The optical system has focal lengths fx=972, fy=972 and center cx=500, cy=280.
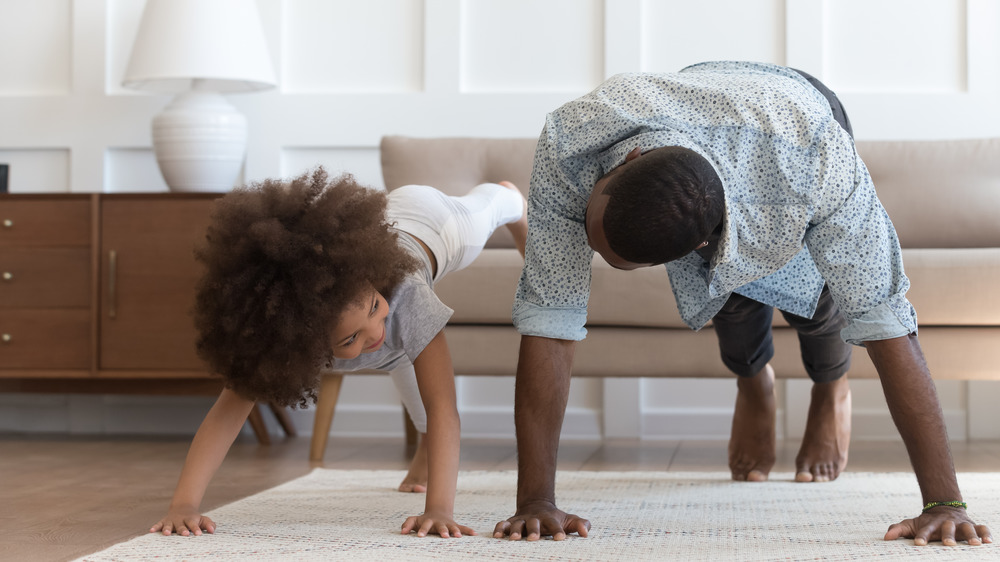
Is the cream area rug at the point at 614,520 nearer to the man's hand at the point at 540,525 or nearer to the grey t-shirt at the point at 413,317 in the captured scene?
the man's hand at the point at 540,525

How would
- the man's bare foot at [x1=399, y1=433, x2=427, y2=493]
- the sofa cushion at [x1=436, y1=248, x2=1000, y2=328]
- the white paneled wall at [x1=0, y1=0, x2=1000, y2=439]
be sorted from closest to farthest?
1. the man's bare foot at [x1=399, y1=433, x2=427, y2=493]
2. the sofa cushion at [x1=436, y1=248, x2=1000, y2=328]
3. the white paneled wall at [x1=0, y1=0, x2=1000, y2=439]

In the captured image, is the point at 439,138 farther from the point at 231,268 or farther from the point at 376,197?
the point at 231,268

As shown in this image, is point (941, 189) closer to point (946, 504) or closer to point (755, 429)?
point (755, 429)

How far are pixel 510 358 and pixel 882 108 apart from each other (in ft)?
5.04

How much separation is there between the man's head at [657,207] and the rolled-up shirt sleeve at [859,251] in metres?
0.19

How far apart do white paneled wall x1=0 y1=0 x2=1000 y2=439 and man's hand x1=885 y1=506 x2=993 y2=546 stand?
1.84 meters

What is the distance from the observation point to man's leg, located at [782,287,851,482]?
1925mm

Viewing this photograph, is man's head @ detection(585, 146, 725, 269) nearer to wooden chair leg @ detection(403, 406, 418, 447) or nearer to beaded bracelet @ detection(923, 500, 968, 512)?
beaded bracelet @ detection(923, 500, 968, 512)

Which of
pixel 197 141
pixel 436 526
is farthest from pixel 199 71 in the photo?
pixel 436 526

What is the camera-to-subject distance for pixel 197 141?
2.90 meters

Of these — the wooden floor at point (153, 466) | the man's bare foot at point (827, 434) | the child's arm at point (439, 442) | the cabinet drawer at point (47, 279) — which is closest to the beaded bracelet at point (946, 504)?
the child's arm at point (439, 442)

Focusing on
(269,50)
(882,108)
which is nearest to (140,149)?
(269,50)

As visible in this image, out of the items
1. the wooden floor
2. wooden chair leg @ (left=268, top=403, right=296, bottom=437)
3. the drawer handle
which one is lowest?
wooden chair leg @ (left=268, top=403, right=296, bottom=437)

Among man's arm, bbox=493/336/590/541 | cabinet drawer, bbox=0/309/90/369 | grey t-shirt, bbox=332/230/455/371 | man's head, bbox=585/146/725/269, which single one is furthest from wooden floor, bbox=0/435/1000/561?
man's head, bbox=585/146/725/269
